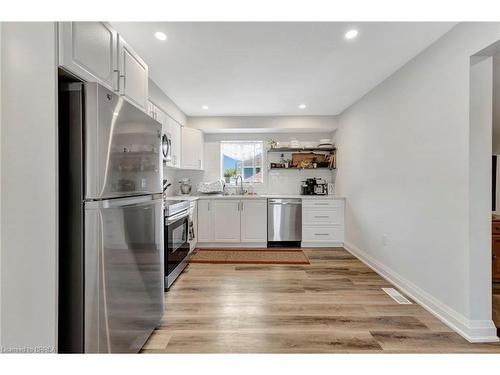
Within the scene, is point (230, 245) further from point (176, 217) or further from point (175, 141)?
point (175, 141)

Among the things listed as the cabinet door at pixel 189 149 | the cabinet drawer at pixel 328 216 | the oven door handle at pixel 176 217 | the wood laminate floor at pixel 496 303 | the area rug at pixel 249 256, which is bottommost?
the area rug at pixel 249 256

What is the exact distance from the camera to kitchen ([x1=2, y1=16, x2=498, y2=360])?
1211 millimetres

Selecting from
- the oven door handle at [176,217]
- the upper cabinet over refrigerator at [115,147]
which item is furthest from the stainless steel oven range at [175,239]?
the upper cabinet over refrigerator at [115,147]

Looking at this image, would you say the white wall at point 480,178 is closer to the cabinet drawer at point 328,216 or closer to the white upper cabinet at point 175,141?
the cabinet drawer at point 328,216

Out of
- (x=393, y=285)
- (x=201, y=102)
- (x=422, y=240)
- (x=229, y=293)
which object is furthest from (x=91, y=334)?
(x=201, y=102)

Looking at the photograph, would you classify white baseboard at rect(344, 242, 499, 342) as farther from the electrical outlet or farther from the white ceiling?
the white ceiling

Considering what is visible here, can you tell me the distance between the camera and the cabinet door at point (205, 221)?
445 cm

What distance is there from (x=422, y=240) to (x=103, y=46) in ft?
9.71

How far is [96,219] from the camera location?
4.03 ft

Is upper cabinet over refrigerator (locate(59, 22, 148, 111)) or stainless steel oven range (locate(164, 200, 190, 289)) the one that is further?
stainless steel oven range (locate(164, 200, 190, 289))

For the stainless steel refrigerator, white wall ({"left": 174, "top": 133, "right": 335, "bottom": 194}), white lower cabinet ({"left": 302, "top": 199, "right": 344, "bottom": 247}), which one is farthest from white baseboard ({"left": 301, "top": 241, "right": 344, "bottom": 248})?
the stainless steel refrigerator

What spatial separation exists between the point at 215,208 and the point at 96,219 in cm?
325

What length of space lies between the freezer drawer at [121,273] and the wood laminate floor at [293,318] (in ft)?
1.05

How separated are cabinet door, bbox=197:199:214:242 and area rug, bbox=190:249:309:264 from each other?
0.85ft
